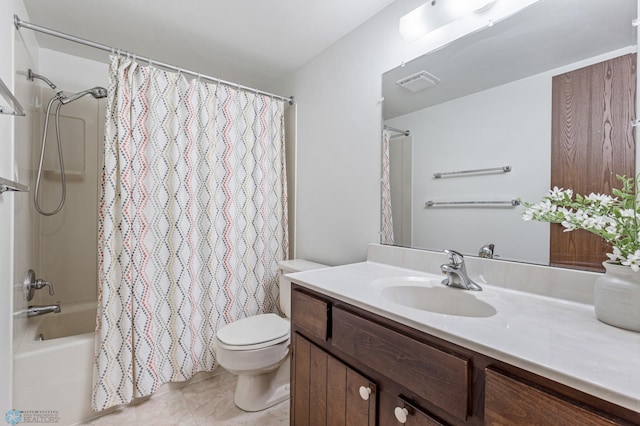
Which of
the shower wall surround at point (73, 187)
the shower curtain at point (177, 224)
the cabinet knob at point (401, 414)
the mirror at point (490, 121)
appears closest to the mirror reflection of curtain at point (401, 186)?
the mirror at point (490, 121)

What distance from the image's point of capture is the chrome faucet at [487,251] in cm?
116

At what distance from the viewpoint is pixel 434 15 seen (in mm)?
1296

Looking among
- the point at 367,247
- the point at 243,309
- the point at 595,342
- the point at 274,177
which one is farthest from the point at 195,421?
the point at 595,342

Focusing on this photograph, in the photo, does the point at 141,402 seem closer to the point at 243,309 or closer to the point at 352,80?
the point at 243,309

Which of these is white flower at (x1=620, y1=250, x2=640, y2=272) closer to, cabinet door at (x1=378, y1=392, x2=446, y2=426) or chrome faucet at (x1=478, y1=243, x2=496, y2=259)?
chrome faucet at (x1=478, y1=243, x2=496, y2=259)

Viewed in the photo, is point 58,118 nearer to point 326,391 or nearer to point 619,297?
point 326,391

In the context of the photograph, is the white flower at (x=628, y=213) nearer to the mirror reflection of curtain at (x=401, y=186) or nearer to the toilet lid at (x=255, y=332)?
the mirror reflection of curtain at (x=401, y=186)

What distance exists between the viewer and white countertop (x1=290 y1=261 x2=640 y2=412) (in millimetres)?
509

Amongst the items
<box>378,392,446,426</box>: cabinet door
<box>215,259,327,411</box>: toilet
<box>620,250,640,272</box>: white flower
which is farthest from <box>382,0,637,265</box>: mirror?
<box>215,259,327,411</box>: toilet

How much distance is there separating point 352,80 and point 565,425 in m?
1.79

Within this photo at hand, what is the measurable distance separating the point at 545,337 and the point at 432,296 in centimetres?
49

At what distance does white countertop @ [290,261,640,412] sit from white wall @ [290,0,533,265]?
0.77m

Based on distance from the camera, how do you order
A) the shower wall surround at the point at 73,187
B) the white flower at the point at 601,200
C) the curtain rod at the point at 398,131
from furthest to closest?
the shower wall surround at the point at 73,187
the curtain rod at the point at 398,131
the white flower at the point at 601,200

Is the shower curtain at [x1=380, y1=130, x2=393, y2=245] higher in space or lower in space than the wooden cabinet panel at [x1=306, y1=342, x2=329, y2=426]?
higher
